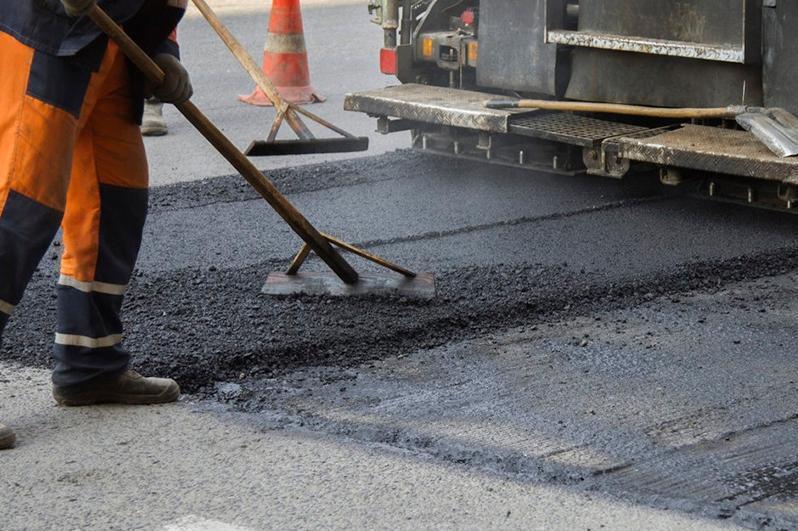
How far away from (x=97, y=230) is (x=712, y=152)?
2.93 m

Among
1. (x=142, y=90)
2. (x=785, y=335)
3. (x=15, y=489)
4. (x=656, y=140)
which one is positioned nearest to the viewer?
(x=15, y=489)

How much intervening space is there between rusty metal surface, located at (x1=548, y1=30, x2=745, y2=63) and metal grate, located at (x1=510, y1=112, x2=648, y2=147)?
14.1 inches

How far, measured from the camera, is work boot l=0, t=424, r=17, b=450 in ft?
11.9

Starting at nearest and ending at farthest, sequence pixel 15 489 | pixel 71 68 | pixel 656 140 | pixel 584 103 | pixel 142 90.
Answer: pixel 15 489, pixel 71 68, pixel 142 90, pixel 656 140, pixel 584 103

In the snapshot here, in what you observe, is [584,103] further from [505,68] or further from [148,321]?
[148,321]

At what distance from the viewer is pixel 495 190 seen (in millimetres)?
7043

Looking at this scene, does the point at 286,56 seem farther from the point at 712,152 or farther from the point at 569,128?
the point at 712,152

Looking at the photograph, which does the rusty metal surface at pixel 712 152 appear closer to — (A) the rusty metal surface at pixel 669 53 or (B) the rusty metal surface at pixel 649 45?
(A) the rusty metal surface at pixel 669 53

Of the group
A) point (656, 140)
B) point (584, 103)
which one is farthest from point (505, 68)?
point (656, 140)

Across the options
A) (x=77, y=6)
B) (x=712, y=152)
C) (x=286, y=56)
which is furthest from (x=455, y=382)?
(x=286, y=56)

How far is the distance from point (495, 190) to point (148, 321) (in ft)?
8.92

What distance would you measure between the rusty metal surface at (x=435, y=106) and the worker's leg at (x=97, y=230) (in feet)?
10.1

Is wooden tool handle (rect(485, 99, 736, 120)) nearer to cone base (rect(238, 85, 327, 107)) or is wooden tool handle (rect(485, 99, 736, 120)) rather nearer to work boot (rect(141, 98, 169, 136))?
work boot (rect(141, 98, 169, 136))

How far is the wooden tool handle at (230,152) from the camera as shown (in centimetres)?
376
